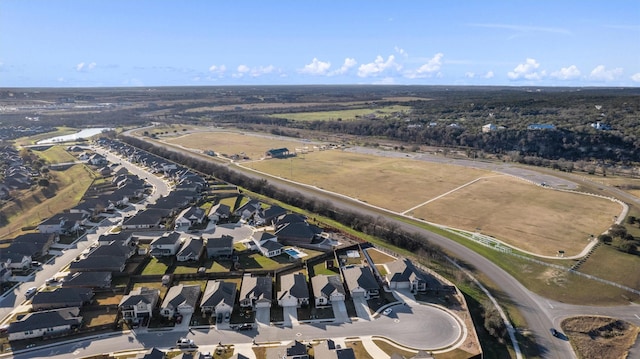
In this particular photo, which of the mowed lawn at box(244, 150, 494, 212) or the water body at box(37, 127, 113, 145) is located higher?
the water body at box(37, 127, 113, 145)

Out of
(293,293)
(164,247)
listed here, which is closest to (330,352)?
(293,293)

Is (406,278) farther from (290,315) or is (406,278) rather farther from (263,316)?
(263,316)

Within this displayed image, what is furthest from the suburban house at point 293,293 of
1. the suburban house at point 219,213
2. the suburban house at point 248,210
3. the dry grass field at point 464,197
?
the dry grass field at point 464,197

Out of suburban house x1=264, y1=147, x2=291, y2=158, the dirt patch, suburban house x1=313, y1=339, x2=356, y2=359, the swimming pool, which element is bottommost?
the dirt patch

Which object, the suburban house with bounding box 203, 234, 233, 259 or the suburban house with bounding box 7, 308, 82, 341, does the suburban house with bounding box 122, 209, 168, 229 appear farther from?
the suburban house with bounding box 7, 308, 82, 341

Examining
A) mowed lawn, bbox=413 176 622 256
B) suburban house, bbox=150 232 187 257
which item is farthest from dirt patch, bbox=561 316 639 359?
suburban house, bbox=150 232 187 257

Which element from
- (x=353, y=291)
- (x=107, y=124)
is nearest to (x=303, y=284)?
(x=353, y=291)

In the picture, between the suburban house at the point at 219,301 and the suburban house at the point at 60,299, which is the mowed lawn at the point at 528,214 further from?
the suburban house at the point at 60,299
